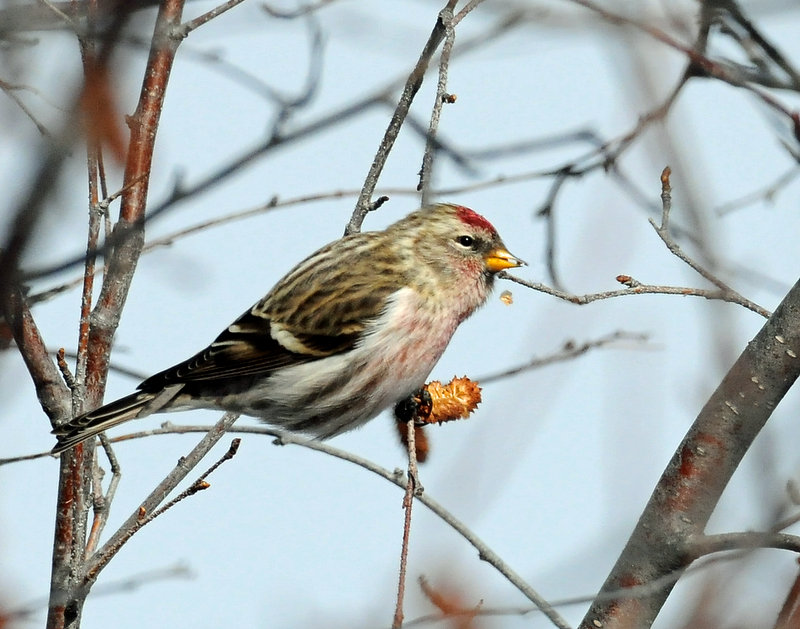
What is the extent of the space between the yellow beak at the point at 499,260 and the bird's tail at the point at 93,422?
1.93 meters

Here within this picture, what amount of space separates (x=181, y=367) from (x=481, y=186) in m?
1.94

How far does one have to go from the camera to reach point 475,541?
396cm

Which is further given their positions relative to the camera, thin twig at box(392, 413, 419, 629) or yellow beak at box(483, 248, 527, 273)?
yellow beak at box(483, 248, 527, 273)

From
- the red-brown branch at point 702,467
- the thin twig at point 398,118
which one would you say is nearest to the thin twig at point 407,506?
the red-brown branch at point 702,467

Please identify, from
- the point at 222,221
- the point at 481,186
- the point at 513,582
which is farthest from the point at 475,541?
the point at 222,221

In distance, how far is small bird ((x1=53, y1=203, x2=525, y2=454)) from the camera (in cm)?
547

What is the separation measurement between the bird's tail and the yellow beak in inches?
75.9

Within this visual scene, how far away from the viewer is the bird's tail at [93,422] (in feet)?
13.3

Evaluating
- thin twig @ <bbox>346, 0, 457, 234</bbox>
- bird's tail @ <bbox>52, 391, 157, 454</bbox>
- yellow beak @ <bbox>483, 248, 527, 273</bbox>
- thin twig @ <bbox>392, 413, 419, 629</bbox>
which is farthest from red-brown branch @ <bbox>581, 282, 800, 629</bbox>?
yellow beak @ <bbox>483, 248, 527, 273</bbox>

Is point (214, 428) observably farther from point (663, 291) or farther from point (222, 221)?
point (663, 291)

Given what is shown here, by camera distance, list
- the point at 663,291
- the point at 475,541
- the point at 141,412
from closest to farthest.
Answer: the point at 663,291 < the point at 475,541 < the point at 141,412

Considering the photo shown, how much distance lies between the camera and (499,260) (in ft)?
18.6

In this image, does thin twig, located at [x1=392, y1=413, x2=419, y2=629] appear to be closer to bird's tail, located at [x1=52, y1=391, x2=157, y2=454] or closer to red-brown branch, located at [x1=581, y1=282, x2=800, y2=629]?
red-brown branch, located at [x1=581, y1=282, x2=800, y2=629]

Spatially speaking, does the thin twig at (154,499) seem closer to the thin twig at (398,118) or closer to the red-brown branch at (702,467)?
the thin twig at (398,118)
